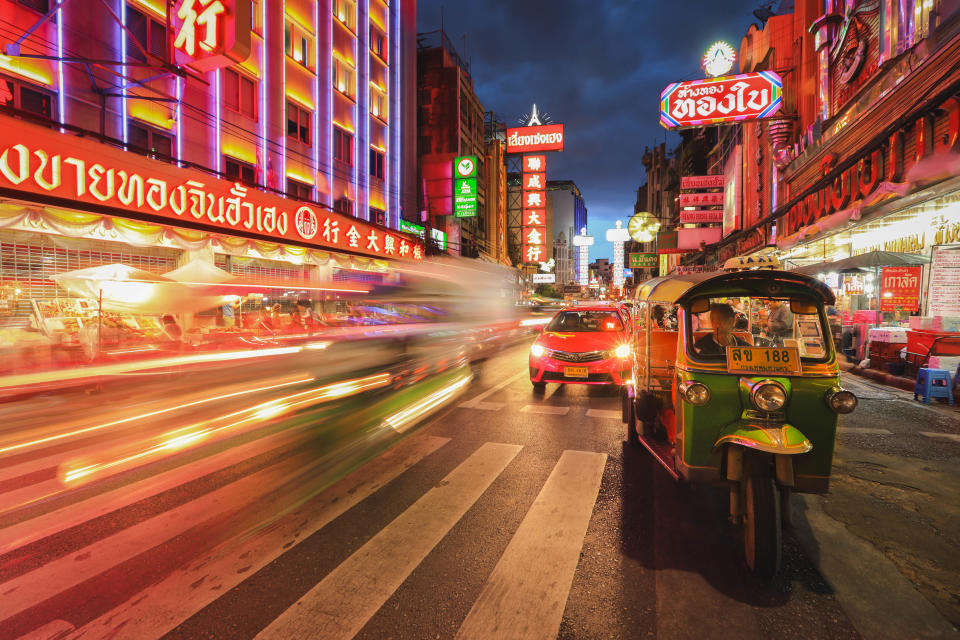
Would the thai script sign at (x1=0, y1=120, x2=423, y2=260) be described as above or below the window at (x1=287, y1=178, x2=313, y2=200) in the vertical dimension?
below

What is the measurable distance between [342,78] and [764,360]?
80.1 feet

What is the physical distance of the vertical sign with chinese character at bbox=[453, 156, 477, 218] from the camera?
103 feet

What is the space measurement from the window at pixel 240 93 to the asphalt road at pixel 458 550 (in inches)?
574

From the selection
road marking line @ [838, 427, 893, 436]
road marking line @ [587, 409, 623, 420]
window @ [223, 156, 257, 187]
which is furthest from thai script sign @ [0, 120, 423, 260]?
road marking line @ [838, 427, 893, 436]

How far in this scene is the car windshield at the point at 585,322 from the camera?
9523 mm

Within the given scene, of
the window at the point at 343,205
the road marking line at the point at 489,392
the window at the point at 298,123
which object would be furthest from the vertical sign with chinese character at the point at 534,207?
the road marking line at the point at 489,392

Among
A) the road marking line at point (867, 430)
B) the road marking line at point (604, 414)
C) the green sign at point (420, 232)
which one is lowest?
the road marking line at point (604, 414)

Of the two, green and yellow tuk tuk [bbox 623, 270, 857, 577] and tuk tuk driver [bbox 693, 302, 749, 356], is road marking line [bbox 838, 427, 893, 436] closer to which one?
green and yellow tuk tuk [bbox 623, 270, 857, 577]

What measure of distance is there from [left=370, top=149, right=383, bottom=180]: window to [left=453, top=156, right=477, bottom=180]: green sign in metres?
7.62

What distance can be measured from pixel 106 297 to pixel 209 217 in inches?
160

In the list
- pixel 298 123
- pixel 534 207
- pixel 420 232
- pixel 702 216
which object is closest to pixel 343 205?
pixel 298 123

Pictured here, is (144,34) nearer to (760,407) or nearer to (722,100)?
(760,407)

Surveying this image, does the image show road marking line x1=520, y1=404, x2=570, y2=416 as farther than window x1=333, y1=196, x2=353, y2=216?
No

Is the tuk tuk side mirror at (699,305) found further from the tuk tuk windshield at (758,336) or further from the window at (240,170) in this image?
the window at (240,170)
